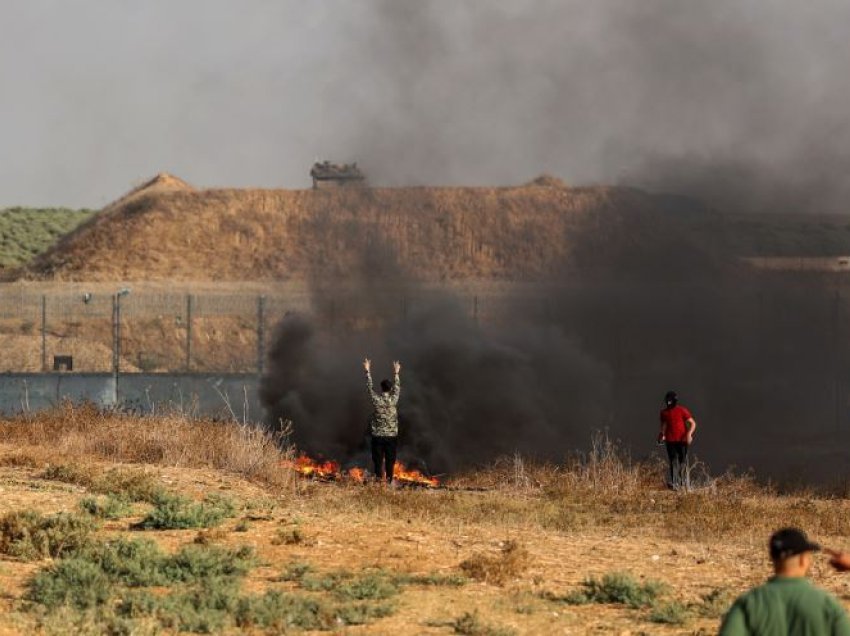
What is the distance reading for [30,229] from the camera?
110 m

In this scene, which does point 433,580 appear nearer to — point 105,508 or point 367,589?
point 367,589

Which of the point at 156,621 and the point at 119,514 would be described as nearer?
the point at 156,621

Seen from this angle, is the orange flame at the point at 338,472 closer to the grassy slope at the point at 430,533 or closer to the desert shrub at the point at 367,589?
the grassy slope at the point at 430,533

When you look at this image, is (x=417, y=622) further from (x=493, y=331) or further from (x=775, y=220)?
(x=775, y=220)

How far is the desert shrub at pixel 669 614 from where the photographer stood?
1212 centimetres

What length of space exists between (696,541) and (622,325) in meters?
21.0

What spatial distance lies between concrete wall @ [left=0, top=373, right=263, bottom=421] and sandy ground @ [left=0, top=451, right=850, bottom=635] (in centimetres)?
1140

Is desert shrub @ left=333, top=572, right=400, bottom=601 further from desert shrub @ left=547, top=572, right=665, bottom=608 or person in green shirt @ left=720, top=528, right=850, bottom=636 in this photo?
person in green shirt @ left=720, top=528, right=850, bottom=636

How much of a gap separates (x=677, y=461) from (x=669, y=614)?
36.6 feet

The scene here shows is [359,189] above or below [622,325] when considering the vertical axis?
above

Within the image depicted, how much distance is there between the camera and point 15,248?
328 feet

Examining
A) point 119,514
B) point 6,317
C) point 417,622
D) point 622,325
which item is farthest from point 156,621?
point 6,317

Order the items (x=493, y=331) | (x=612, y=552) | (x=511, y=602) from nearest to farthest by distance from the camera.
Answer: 1. (x=511, y=602)
2. (x=612, y=552)
3. (x=493, y=331)

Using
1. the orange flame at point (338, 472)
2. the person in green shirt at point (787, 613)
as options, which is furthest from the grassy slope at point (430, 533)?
the person in green shirt at point (787, 613)
